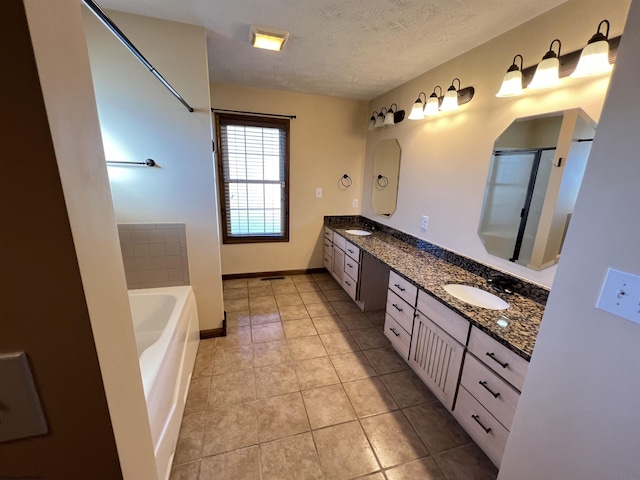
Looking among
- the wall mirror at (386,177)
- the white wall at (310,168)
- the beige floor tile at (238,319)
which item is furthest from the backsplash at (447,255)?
the beige floor tile at (238,319)

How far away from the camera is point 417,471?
141 cm

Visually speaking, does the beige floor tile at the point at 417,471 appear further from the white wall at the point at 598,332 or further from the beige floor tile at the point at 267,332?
the beige floor tile at the point at 267,332

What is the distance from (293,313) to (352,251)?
0.95 m

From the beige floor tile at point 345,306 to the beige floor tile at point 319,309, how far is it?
0.06 metres

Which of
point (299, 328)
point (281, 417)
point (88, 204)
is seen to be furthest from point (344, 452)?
point (88, 204)

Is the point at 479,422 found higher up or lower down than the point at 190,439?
higher up

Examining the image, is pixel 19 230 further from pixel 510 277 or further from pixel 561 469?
pixel 510 277

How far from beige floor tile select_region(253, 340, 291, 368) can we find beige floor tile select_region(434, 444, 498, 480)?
3.99 feet

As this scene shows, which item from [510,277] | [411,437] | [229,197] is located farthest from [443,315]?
[229,197]

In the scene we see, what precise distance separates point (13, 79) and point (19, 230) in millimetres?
172

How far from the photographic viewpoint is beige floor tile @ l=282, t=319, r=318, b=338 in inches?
99.6

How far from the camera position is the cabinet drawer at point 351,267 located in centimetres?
290

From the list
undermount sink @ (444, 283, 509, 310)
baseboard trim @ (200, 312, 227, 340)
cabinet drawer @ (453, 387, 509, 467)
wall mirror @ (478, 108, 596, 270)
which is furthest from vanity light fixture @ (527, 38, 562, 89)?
baseboard trim @ (200, 312, 227, 340)

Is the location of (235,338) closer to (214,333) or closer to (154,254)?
(214,333)
